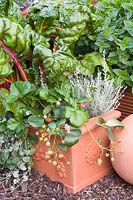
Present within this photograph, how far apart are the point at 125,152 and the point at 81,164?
0.25m

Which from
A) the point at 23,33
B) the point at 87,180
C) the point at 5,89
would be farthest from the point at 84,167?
the point at 23,33

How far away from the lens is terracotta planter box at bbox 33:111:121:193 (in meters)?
2.48

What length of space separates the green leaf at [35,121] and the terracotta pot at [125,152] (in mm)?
437

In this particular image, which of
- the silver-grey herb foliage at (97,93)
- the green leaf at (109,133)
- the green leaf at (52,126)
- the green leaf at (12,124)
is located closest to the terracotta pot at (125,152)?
the green leaf at (109,133)

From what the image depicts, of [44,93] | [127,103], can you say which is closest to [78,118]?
[44,93]

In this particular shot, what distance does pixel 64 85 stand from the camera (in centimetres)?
251

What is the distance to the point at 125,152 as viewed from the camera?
8.12ft

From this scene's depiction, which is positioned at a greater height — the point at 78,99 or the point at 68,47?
the point at 68,47

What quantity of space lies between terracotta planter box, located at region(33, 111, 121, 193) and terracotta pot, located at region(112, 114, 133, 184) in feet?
0.37

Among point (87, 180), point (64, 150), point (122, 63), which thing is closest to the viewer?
point (64, 150)

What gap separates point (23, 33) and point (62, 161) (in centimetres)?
73

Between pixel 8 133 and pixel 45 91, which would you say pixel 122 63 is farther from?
pixel 8 133

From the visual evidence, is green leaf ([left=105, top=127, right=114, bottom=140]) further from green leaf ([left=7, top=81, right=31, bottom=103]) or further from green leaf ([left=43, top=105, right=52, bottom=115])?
green leaf ([left=7, top=81, right=31, bottom=103])

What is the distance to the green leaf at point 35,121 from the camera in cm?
243
